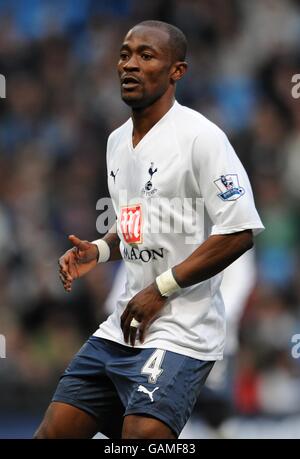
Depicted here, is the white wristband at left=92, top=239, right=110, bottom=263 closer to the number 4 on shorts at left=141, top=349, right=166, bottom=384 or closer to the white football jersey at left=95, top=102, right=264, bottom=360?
the white football jersey at left=95, top=102, right=264, bottom=360

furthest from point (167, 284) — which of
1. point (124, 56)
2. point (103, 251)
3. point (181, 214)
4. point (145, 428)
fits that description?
point (124, 56)

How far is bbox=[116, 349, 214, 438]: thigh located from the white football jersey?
6 centimetres

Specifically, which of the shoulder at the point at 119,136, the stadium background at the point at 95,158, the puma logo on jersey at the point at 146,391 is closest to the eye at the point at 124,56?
the shoulder at the point at 119,136

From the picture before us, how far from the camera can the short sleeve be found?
175 inches

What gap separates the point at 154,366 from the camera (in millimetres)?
4453

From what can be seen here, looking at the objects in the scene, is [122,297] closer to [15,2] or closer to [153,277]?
[153,277]

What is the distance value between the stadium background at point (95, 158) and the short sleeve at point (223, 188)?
12.7 ft

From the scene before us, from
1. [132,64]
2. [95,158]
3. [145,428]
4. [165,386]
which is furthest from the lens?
[95,158]

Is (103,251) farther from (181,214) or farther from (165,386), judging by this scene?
(165,386)

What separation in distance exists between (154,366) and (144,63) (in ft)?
4.31

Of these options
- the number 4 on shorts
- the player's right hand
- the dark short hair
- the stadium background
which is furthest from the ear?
the stadium background

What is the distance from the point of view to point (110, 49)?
11.0 meters

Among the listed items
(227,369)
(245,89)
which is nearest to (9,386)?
(227,369)

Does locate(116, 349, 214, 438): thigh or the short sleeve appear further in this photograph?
the short sleeve
